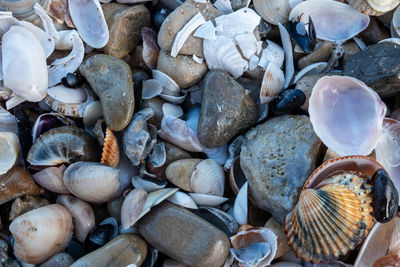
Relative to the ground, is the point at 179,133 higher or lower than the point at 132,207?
higher

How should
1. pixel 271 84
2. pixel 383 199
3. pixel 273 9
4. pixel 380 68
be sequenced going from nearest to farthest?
1. pixel 383 199
2. pixel 380 68
3. pixel 271 84
4. pixel 273 9

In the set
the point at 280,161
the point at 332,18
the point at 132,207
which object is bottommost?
the point at 132,207

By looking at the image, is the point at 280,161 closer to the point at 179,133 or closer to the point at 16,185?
the point at 179,133

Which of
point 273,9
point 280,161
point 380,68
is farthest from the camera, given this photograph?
Answer: point 273,9

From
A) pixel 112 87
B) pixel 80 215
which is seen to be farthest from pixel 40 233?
pixel 112 87

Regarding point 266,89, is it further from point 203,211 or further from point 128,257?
point 128,257

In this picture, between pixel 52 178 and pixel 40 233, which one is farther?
pixel 52 178

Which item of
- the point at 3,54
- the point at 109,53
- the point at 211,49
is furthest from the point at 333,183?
the point at 3,54
